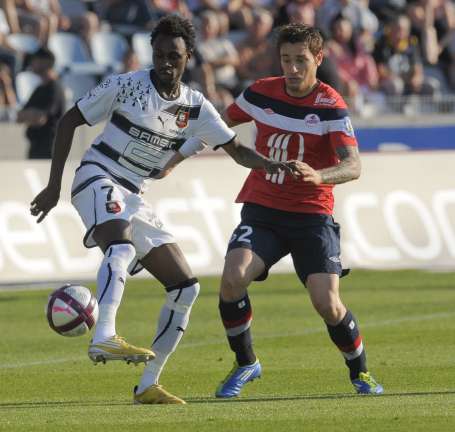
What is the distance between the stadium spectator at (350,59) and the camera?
73.4 feet

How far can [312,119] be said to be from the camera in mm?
9172

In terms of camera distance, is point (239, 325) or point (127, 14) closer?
point (239, 325)

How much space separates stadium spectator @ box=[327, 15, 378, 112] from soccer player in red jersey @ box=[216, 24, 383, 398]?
12.9 metres

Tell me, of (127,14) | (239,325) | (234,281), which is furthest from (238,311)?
(127,14)

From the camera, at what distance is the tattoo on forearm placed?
28.9ft

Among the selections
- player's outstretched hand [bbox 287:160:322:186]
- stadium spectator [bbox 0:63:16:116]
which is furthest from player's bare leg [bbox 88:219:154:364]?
stadium spectator [bbox 0:63:16:116]

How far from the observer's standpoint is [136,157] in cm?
884

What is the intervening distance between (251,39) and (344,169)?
47.1 ft

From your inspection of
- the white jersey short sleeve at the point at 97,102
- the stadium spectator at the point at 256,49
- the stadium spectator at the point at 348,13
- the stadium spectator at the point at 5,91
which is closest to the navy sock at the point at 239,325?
the white jersey short sleeve at the point at 97,102

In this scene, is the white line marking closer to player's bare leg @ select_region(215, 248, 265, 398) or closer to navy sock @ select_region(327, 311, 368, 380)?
player's bare leg @ select_region(215, 248, 265, 398)

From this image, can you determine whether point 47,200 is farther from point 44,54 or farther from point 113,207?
point 44,54

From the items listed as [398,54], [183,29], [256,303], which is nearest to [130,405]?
[183,29]

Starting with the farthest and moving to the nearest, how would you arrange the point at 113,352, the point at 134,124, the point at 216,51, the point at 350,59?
the point at 350,59
the point at 216,51
the point at 134,124
the point at 113,352

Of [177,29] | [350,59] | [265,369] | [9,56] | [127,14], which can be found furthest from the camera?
[127,14]
